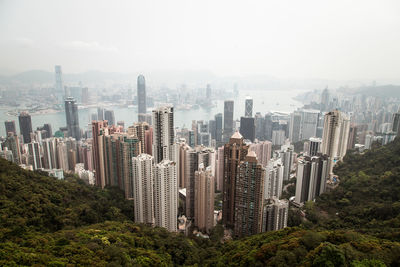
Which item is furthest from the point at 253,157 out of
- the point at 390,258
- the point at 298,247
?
the point at 390,258

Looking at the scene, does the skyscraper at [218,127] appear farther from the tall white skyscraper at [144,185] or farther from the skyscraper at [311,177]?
the tall white skyscraper at [144,185]

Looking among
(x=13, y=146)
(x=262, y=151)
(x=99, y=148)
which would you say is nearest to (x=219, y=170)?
(x=262, y=151)

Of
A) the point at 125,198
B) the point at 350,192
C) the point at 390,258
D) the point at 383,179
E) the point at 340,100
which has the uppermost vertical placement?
the point at 340,100

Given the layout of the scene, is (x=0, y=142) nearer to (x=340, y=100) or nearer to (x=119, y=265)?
(x=119, y=265)

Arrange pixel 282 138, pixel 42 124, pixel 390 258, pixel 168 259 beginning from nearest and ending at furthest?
pixel 390 258
pixel 168 259
pixel 42 124
pixel 282 138

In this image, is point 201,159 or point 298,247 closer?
point 298,247

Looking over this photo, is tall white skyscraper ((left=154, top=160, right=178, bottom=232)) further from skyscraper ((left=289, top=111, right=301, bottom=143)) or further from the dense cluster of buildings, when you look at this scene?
skyscraper ((left=289, top=111, right=301, bottom=143))

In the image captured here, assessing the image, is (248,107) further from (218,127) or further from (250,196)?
(250,196)
